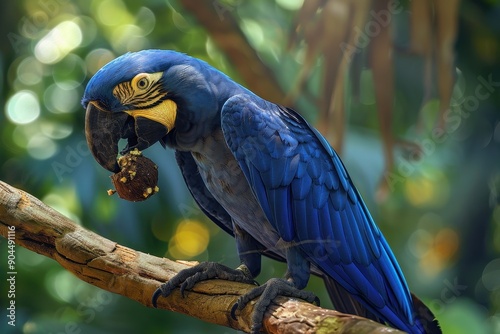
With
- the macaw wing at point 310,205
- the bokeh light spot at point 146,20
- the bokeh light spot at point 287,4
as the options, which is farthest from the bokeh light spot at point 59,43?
the macaw wing at point 310,205

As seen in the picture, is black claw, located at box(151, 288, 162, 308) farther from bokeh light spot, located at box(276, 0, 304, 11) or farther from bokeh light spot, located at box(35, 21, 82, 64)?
bokeh light spot, located at box(276, 0, 304, 11)

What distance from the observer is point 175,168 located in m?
2.95

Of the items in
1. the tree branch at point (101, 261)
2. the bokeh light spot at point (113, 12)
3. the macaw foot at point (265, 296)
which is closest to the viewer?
the macaw foot at point (265, 296)

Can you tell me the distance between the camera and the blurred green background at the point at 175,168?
3027 millimetres

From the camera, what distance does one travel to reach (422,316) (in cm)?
167

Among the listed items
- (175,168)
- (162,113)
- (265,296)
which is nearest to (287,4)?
(175,168)

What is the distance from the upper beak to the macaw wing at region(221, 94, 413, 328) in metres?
0.15

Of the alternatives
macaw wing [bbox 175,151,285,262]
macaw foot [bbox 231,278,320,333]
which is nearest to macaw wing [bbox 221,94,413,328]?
macaw foot [bbox 231,278,320,333]

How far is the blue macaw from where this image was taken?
5.18ft

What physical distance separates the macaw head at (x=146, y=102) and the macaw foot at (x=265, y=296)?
43 centimetres

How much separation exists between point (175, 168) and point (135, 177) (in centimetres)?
137

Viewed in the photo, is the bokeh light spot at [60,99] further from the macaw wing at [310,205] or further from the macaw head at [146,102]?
the macaw wing at [310,205]

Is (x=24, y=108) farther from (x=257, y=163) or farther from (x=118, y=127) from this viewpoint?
(x=257, y=163)

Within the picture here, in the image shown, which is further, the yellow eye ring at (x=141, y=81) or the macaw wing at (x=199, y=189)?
the macaw wing at (x=199, y=189)
